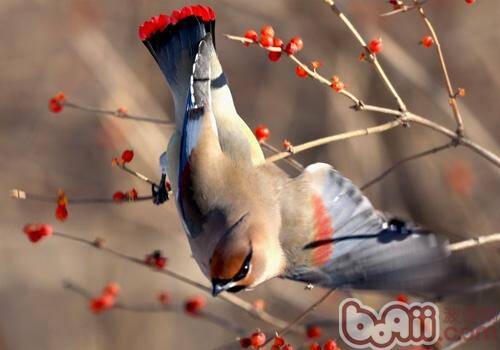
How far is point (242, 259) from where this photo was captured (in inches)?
147

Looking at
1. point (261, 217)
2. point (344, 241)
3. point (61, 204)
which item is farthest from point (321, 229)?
point (61, 204)

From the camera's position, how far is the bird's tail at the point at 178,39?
13.9 ft

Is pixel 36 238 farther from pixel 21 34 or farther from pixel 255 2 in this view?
pixel 21 34

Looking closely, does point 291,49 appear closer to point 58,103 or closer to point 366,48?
point 366,48

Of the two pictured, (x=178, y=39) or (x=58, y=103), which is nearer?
(x=58, y=103)

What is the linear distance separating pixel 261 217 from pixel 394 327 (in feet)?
2.36

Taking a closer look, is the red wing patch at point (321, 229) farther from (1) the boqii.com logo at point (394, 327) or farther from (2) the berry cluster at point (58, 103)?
(2) the berry cluster at point (58, 103)

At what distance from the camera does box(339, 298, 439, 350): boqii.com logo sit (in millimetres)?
3889

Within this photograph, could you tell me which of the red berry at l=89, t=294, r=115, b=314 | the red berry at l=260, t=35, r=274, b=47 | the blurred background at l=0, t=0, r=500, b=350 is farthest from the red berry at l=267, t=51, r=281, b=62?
the red berry at l=89, t=294, r=115, b=314

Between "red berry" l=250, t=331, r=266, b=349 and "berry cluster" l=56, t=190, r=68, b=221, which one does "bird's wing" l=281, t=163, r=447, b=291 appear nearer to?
"red berry" l=250, t=331, r=266, b=349

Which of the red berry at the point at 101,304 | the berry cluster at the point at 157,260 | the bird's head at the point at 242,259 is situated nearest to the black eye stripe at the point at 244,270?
the bird's head at the point at 242,259

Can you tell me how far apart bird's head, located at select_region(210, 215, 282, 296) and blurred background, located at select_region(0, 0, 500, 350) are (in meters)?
1.04

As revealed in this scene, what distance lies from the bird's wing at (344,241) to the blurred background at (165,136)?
654mm

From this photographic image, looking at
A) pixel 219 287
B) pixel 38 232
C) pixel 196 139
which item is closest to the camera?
pixel 219 287
